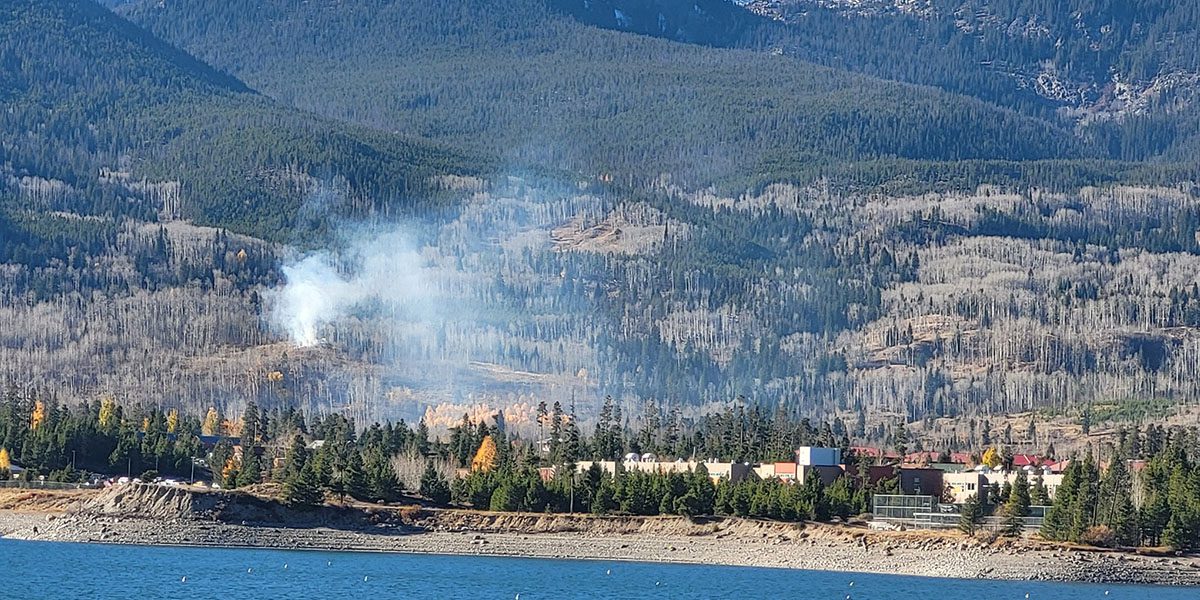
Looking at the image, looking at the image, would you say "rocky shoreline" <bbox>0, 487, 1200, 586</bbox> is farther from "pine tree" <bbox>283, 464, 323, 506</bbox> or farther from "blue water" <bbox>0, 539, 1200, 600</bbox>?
"blue water" <bbox>0, 539, 1200, 600</bbox>

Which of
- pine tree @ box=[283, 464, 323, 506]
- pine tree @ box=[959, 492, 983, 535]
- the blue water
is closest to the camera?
the blue water

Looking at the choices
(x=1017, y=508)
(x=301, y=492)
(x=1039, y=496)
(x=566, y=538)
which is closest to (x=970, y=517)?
(x=1017, y=508)

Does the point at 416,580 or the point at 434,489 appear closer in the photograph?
the point at 416,580

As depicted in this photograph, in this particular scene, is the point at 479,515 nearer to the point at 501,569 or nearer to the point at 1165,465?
the point at 501,569

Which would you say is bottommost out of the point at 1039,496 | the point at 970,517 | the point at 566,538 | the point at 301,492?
the point at 566,538

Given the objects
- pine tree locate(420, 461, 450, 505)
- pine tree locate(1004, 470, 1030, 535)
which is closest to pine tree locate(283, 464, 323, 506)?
pine tree locate(420, 461, 450, 505)

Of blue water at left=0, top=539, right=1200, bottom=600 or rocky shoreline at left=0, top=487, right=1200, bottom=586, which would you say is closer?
blue water at left=0, top=539, right=1200, bottom=600

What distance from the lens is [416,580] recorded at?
150 meters

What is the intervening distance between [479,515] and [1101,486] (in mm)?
43068

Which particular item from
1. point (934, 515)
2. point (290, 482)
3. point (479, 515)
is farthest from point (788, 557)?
point (290, 482)

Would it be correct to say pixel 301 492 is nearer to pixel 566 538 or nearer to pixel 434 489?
pixel 434 489

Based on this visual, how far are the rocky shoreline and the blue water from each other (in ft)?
10.1

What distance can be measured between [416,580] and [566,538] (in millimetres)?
29986

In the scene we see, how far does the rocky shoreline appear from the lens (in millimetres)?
164625
